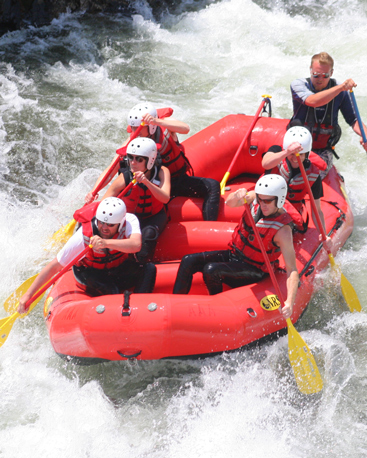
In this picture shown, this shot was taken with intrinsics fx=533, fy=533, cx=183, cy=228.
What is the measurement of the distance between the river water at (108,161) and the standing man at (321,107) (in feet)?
3.81

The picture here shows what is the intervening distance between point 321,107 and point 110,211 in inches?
91.5

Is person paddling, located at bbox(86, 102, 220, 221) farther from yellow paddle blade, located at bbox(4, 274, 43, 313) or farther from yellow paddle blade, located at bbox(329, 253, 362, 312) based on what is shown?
yellow paddle blade, located at bbox(329, 253, 362, 312)

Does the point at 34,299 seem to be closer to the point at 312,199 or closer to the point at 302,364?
the point at 302,364

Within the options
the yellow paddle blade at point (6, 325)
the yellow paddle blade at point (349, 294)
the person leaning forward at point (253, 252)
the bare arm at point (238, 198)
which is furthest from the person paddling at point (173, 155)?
the yellow paddle blade at point (349, 294)

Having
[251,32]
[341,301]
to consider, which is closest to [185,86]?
[251,32]

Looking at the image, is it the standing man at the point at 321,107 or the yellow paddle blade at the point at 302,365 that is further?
the standing man at the point at 321,107

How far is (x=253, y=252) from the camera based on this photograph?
3893 millimetres

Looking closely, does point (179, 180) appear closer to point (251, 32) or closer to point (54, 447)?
point (54, 447)

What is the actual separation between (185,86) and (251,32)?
2.03 meters

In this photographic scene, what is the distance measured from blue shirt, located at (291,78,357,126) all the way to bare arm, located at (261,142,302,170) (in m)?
0.81

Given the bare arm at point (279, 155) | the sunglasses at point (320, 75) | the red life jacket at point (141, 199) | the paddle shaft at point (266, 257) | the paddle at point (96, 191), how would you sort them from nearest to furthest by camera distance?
the paddle shaft at point (266, 257) < the bare arm at point (279, 155) < the red life jacket at point (141, 199) < the paddle at point (96, 191) < the sunglasses at point (320, 75)

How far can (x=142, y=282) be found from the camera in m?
3.97

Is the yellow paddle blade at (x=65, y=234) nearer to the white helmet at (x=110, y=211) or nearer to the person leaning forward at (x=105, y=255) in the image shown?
the person leaning forward at (x=105, y=255)

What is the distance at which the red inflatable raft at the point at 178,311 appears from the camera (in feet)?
11.9
